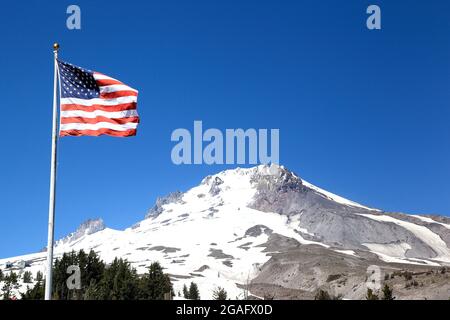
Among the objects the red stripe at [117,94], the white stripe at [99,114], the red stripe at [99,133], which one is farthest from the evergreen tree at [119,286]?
the red stripe at [117,94]

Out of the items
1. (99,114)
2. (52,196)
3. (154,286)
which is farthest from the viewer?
(154,286)

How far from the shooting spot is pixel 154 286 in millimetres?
117812

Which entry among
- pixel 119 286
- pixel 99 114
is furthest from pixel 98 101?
pixel 119 286

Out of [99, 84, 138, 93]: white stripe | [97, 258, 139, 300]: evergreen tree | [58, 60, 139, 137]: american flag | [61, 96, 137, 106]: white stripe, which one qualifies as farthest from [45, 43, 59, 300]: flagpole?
[97, 258, 139, 300]: evergreen tree

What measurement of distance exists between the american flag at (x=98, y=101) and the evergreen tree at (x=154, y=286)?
90.5 metres

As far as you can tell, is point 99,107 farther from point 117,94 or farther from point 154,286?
point 154,286

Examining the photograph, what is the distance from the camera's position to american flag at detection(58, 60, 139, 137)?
24062 millimetres

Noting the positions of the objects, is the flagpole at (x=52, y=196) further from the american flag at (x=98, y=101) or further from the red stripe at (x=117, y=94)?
the red stripe at (x=117, y=94)

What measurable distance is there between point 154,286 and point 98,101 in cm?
9799

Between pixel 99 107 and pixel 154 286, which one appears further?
pixel 154 286

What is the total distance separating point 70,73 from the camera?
80.2ft
